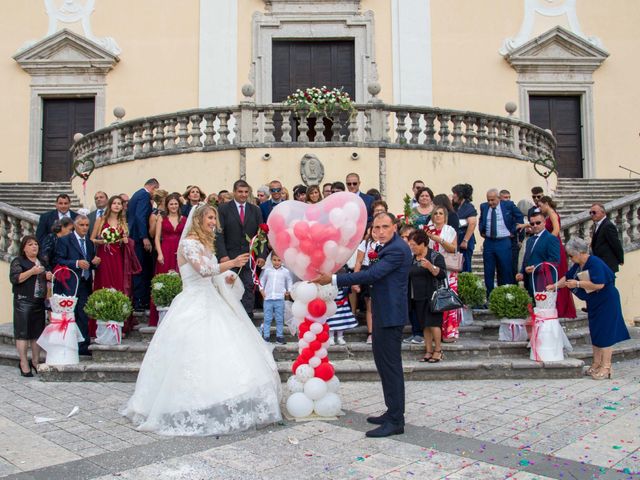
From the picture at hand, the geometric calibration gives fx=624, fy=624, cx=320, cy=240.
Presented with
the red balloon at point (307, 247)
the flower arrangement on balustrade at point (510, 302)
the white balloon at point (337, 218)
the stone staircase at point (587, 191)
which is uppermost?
the stone staircase at point (587, 191)

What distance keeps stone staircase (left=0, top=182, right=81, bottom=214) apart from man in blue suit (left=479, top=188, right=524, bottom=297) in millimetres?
9997

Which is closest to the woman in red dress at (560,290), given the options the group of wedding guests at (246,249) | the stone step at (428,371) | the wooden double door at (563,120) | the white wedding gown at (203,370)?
the group of wedding guests at (246,249)

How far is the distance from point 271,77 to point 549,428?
1505 centimetres

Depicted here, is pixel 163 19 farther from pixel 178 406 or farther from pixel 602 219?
pixel 178 406

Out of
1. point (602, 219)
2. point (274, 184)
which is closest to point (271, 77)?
point (274, 184)

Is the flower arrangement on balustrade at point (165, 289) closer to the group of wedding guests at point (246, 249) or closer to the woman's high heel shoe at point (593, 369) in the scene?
the group of wedding guests at point (246, 249)

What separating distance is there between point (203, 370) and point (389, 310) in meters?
1.75

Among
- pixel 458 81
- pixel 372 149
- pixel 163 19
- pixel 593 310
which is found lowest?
pixel 593 310

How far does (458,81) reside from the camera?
61.9 feet

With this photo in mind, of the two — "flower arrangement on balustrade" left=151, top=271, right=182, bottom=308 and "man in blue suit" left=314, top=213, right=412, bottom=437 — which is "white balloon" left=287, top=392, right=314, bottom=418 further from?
"flower arrangement on balustrade" left=151, top=271, right=182, bottom=308

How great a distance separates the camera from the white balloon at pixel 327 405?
586 centimetres

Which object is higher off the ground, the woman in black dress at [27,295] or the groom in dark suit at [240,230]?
the groom in dark suit at [240,230]

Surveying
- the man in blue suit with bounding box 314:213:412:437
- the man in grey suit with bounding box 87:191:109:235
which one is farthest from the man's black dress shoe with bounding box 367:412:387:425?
the man in grey suit with bounding box 87:191:109:235

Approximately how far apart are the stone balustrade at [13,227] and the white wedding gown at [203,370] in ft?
20.8
